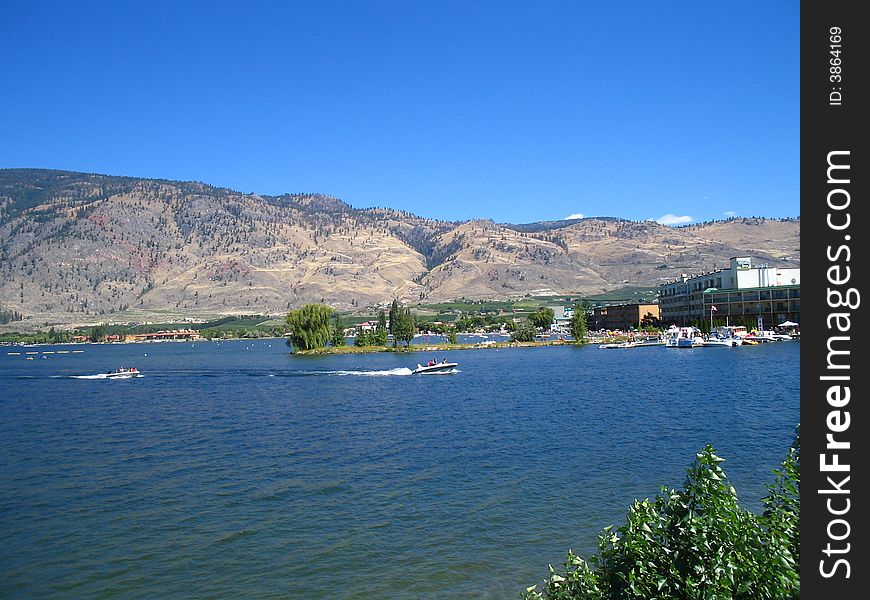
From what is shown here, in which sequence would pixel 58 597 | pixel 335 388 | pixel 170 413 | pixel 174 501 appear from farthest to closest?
pixel 335 388, pixel 170 413, pixel 174 501, pixel 58 597

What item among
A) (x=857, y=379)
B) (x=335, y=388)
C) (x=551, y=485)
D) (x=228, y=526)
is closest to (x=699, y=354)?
(x=335, y=388)

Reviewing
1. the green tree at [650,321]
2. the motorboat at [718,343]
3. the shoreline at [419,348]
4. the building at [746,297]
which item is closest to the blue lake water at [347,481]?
the motorboat at [718,343]

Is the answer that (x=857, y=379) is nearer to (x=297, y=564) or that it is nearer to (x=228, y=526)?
(x=297, y=564)

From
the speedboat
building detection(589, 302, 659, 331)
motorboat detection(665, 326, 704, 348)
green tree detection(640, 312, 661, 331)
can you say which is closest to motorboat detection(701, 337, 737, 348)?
motorboat detection(665, 326, 704, 348)

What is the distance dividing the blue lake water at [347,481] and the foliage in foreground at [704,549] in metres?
6.69

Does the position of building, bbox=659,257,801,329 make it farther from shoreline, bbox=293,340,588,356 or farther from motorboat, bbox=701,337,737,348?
shoreline, bbox=293,340,588,356

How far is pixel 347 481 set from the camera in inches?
947

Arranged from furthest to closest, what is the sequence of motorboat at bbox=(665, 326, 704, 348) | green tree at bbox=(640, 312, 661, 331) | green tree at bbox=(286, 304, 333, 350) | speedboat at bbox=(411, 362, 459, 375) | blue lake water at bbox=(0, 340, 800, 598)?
green tree at bbox=(640, 312, 661, 331), green tree at bbox=(286, 304, 333, 350), motorboat at bbox=(665, 326, 704, 348), speedboat at bbox=(411, 362, 459, 375), blue lake water at bbox=(0, 340, 800, 598)

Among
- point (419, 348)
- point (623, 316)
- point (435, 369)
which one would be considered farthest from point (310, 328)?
point (623, 316)

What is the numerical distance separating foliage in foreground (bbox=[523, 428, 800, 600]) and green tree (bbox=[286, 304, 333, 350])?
104 metres

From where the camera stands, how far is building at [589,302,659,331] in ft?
497

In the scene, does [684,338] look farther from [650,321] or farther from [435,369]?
[435,369]

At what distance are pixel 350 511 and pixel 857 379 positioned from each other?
17.6m

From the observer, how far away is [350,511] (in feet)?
66.4
